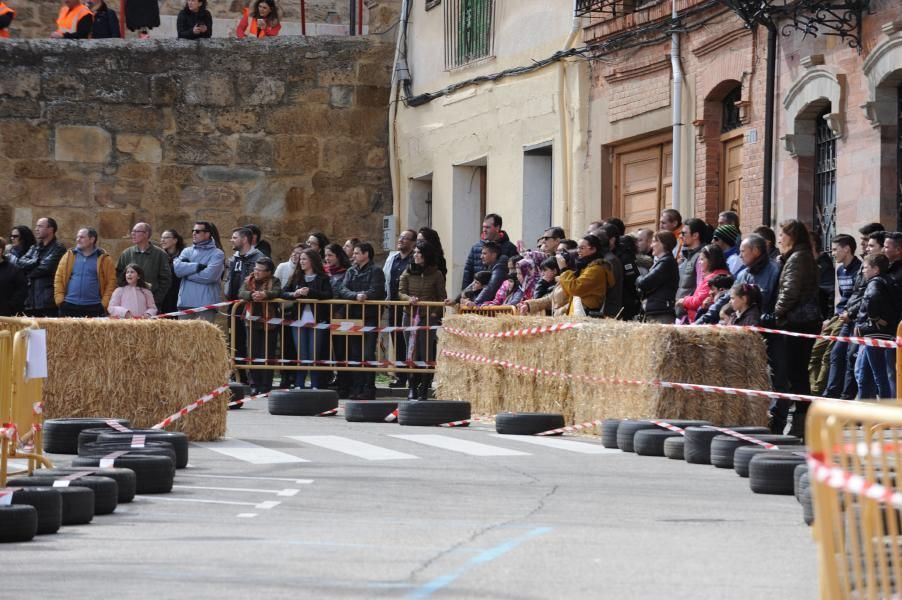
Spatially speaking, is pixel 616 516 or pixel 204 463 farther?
pixel 204 463

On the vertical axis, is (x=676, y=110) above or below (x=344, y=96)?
below

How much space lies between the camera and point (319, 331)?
2169cm

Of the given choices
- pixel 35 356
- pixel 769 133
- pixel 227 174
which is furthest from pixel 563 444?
pixel 227 174

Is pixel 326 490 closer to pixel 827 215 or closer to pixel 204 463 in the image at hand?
pixel 204 463

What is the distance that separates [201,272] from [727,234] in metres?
7.03

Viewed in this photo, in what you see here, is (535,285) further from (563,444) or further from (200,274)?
(563,444)

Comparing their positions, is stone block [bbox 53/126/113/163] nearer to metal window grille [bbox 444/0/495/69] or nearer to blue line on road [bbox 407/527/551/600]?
metal window grille [bbox 444/0/495/69]

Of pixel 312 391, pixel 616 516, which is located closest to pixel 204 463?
pixel 616 516

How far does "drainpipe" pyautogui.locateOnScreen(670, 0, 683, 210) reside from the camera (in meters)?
22.8

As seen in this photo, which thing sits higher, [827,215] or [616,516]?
[827,215]

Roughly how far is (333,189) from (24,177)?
4887 mm

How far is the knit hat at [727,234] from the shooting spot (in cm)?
1775

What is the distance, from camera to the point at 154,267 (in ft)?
72.7

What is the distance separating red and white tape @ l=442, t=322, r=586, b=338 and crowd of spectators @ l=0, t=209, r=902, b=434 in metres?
0.48
